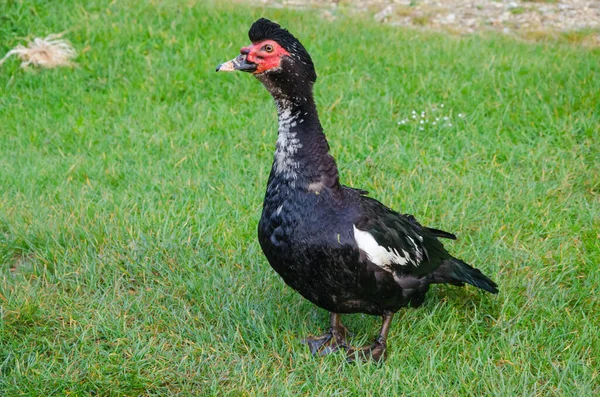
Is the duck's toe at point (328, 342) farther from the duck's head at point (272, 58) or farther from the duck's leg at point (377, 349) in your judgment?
the duck's head at point (272, 58)

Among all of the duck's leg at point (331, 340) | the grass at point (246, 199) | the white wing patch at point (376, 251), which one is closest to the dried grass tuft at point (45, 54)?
the grass at point (246, 199)

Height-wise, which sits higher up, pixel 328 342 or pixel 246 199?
pixel 246 199

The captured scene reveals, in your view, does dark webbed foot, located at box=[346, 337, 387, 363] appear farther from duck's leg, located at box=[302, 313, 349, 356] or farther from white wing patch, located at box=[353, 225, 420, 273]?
white wing patch, located at box=[353, 225, 420, 273]

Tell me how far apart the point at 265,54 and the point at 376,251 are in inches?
40.3

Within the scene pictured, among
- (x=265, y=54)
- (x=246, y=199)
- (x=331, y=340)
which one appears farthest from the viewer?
(x=246, y=199)

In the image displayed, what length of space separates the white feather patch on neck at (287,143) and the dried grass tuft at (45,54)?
4148mm

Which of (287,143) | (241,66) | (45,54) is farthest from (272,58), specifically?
(45,54)

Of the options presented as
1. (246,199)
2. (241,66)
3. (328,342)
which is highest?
(241,66)

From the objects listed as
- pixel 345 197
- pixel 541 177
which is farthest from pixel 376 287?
pixel 541 177

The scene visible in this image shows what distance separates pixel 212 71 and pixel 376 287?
12.4 ft

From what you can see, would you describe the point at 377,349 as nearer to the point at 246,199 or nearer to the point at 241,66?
the point at 241,66

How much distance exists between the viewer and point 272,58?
325 cm

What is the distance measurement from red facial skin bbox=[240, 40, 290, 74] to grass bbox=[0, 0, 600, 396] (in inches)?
53.3

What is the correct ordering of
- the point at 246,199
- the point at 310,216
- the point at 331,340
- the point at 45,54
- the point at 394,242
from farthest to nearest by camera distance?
the point at 45,54 < the point at 246,199 < the point at 331,340 < the point at 394,242 < the point at 310,216
